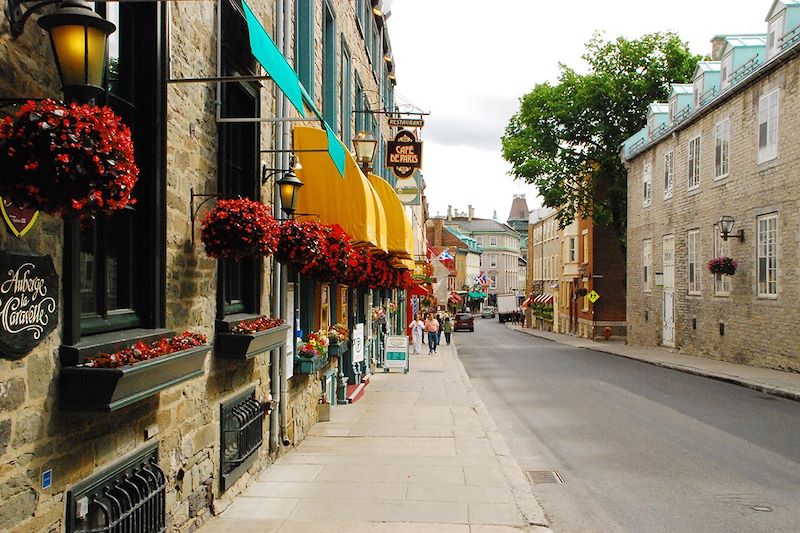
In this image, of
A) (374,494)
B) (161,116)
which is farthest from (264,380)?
(161,116)

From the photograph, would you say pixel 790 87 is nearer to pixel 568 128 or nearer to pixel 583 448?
pixel 583 448

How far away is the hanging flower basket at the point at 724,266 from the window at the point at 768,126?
351cm

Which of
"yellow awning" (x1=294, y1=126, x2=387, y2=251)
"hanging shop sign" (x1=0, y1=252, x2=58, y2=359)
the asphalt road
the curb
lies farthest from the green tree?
"hanging shop sign" (x1=0, y1=252, x2=58, y2=359)

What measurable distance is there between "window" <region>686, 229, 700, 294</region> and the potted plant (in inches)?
788

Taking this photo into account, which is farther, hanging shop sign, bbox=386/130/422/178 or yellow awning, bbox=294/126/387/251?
hanging shop sign, bbox=386/130/422/178

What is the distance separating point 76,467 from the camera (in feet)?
14.7

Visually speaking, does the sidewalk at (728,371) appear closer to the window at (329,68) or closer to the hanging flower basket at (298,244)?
the window at (329,68)

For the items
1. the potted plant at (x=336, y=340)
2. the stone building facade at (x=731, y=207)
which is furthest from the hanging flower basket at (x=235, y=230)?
the stone building facade at (x=731, y=207)

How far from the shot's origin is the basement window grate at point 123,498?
14.6ft

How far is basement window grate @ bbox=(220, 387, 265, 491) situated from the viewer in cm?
744

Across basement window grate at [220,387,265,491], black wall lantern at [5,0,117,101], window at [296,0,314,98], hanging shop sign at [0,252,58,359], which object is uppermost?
window at [296,0,314,98]

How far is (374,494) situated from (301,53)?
7.09m

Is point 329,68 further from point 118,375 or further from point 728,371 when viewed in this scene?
point 728,371

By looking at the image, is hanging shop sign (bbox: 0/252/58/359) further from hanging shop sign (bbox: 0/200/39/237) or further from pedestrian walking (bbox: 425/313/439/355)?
pedestrian walking (bbox: 425/313/439/355)
